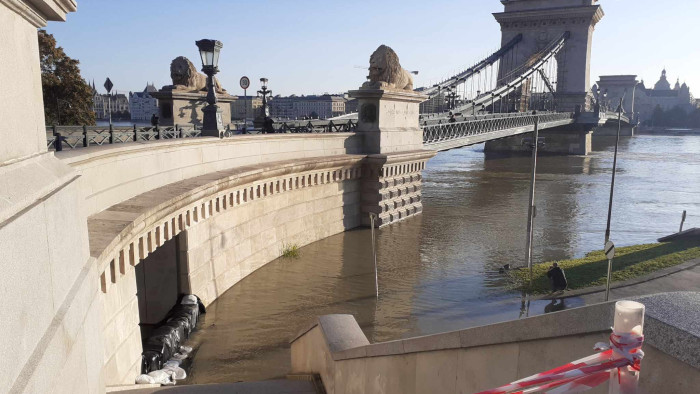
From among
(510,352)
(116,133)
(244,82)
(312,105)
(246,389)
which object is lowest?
(246,389)

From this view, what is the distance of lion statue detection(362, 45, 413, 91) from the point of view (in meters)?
22.3

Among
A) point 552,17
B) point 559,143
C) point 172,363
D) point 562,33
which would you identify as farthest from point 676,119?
point 172,363

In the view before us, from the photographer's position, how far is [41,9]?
148 inches

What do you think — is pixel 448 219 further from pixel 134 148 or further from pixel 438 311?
pixel 134 148

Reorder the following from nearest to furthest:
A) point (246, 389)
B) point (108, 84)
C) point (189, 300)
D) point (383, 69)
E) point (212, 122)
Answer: point (246, 389) → point (189, 300) → point (212, 122) → point (108, 84) → point (383, 69)

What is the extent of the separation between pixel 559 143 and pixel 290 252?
63857mm

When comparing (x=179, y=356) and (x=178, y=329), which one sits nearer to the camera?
(x=179, y=356)

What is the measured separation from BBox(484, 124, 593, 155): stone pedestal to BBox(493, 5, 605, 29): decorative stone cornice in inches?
793

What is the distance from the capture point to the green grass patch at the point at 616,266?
15531 millimetres

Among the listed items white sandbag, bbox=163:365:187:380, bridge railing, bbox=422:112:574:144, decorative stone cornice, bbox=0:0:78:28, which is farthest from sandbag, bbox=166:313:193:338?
bridge railing, bbox=422:112:574:144

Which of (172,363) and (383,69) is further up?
(383,69)

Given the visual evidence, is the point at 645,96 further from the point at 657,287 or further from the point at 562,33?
the point at 657,287

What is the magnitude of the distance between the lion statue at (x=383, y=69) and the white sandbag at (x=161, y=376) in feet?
47.7

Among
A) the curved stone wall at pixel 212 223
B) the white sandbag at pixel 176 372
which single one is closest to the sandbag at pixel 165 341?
the white sandbag at pixel 176 372
